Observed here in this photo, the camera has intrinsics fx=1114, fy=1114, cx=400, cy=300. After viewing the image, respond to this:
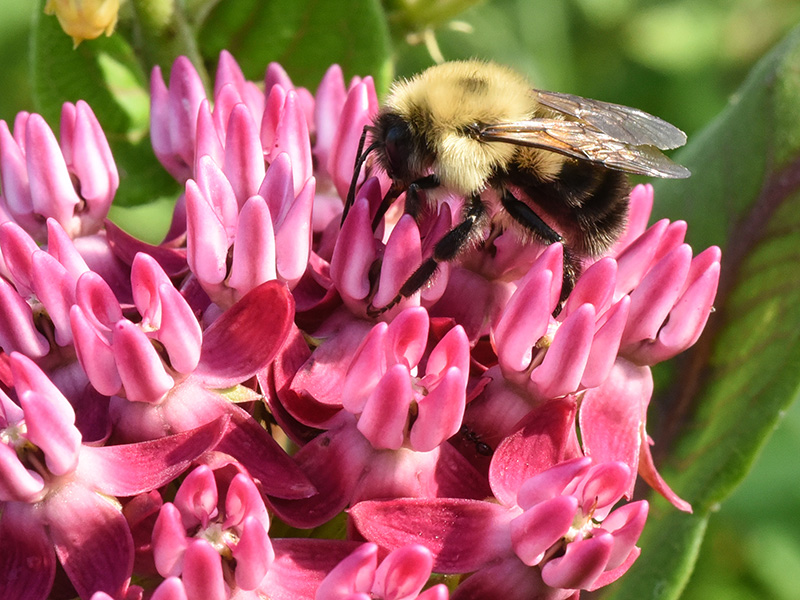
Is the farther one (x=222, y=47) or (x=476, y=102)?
(x=222, y=47)

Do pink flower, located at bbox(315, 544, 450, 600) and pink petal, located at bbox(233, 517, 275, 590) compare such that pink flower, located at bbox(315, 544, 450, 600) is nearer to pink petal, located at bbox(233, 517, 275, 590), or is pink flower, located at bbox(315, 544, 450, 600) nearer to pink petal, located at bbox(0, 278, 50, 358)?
pink petal, located at bbox(233, 517, 275, 590)

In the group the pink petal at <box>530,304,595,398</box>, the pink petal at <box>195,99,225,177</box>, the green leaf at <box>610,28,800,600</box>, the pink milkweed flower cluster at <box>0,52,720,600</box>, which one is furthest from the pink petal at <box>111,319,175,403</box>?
the green leaf at <box>610,28,800,600</box>

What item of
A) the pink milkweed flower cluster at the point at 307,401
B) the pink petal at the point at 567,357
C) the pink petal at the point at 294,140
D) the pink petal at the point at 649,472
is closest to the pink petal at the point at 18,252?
the pink milkweed flower cluster at the point at 307,401

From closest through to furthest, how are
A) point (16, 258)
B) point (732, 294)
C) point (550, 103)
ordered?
1. point (16, 258)
2. point (550, 103)
3. point (732, 294)

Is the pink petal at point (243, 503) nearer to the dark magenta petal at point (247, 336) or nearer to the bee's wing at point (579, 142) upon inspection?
the dark magenta petal at point (247, 336)

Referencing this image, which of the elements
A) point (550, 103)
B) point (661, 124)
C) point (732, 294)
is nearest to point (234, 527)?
point (550, 103)

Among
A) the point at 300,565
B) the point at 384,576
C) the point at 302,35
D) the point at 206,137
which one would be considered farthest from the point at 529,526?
the point at 302,35

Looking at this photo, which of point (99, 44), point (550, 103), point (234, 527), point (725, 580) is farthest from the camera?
point (725, 580)

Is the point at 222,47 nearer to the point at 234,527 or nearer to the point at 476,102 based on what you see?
the point at 476,102
